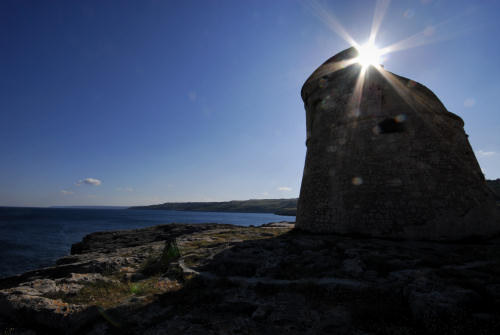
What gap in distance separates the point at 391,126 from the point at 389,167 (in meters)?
2.14

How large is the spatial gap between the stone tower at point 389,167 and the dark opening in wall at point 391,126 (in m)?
0.04

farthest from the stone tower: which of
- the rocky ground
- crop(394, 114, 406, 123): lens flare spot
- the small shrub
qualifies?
the small shrub

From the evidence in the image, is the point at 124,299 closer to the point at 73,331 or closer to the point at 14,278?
the point at 73,331

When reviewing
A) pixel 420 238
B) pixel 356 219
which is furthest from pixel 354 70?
pixel 420 238

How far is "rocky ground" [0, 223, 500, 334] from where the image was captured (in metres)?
3.91

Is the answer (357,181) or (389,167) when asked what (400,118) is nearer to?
(389,167)

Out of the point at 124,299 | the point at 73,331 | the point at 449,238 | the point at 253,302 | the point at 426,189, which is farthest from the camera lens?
the point at 426,189

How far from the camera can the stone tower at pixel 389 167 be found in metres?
9.85

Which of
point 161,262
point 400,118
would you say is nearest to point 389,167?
point 400,118

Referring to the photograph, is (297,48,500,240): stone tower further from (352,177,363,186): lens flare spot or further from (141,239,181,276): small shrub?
(141,239,181,276): small shrub

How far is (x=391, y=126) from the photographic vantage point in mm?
11422

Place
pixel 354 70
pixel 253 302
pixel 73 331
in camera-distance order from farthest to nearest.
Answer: pixel 354 70 < pixel 253 302 < pixel 73 331

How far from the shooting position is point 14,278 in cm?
767

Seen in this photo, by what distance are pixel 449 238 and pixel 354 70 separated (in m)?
9.08
